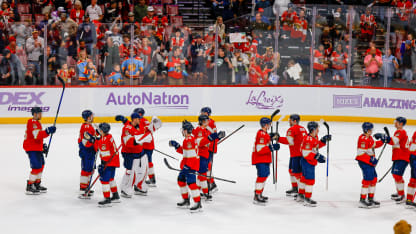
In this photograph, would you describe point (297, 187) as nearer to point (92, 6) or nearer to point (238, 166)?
point (238, 166)

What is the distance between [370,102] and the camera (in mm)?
15914

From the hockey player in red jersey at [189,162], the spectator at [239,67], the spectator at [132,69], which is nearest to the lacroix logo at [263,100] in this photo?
the spectator at [239,67]

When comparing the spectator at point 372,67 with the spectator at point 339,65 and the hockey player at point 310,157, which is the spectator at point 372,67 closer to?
the spectator at point 339,65

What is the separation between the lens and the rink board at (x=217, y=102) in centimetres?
1478

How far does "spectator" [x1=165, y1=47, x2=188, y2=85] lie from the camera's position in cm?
1548

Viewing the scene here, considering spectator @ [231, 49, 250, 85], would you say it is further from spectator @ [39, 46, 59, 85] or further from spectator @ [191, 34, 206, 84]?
spectator @ [39, 46, 59, 85]

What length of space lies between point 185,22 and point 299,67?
505cm

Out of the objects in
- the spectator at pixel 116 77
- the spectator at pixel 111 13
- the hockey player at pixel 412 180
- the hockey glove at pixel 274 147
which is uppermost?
the spectator at pixel 111 13

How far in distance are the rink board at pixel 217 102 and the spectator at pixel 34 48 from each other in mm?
644

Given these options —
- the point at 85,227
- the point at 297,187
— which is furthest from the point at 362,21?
the point at 85,227

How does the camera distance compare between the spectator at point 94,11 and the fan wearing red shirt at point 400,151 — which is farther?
the spectator at point 94,11

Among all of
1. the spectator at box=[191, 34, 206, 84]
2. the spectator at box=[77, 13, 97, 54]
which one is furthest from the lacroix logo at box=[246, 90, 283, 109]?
the spectator at box=[77, 13, 97, 54]

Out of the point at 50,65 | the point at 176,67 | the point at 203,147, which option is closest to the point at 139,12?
the point at 176,67

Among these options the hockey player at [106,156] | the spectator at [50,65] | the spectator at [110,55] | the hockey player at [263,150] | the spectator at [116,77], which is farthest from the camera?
the spectator at [116,77]
